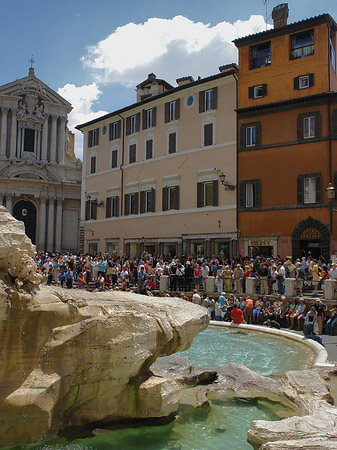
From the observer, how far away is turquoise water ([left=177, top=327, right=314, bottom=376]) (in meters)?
11.8

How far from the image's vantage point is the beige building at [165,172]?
1150 inches

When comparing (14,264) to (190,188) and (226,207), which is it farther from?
(190,188)

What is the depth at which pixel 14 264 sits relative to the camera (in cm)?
640

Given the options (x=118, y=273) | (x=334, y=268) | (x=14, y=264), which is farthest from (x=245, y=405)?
(x=118, y=273)

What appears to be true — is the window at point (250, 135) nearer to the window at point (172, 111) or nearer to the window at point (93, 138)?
the window at point (172, 111)

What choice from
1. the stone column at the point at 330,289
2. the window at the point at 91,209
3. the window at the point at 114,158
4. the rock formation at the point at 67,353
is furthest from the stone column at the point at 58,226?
the rock formation at the point at 67,353

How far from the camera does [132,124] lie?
119 feet

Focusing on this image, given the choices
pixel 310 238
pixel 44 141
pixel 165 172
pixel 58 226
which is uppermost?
pixel 44 141

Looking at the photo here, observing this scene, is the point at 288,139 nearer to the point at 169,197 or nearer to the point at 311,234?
the point at 311,234

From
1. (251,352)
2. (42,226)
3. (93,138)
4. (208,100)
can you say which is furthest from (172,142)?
(251,352)

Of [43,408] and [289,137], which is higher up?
[289,137]

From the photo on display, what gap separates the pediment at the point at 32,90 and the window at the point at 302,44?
24.0 m

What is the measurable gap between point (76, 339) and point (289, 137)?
74.2ft

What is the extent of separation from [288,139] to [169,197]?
953 centimetres
